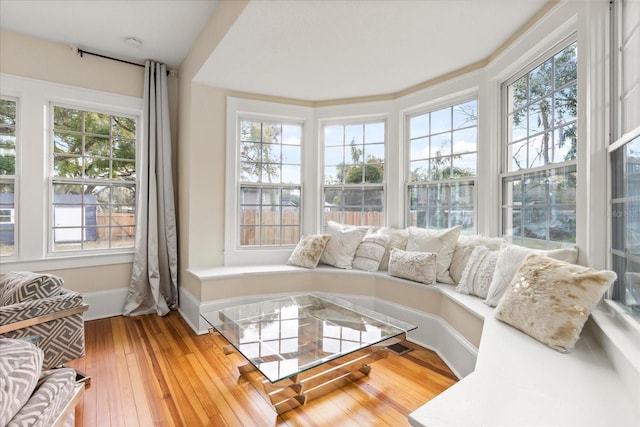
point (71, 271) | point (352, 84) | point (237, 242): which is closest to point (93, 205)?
point (71, 271)

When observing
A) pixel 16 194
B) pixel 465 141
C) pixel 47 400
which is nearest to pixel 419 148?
pixel 465 141

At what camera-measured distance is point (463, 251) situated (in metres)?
2.60

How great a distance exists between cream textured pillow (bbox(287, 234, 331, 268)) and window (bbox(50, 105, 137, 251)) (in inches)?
72.3

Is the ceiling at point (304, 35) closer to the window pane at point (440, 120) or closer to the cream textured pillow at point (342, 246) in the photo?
the window pane at point (440, 120)

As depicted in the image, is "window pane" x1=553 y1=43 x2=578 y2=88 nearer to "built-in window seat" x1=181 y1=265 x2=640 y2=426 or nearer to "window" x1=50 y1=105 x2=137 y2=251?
Answer: "built-in window seat" x1=181 y1=265 x2=640 y2=426

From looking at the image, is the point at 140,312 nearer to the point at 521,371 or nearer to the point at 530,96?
the point at 521,371

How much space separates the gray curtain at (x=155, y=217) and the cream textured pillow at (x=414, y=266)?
7.70ft

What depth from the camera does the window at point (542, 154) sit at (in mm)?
1967

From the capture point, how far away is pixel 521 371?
119cm

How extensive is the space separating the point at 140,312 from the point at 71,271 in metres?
0.77

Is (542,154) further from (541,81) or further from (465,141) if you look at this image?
(465,141)

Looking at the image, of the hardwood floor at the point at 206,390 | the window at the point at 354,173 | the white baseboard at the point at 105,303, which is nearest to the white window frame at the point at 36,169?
the white baseboard at the point at 105,303

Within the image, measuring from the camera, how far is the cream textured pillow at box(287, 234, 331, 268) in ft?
10.8

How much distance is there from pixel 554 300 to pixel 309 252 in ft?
7.32
